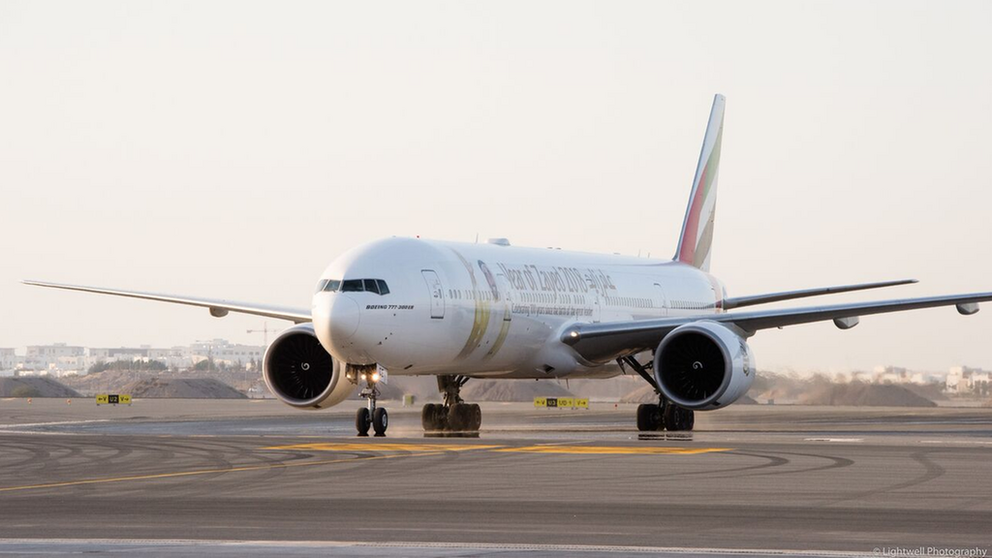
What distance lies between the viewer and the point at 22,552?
1033cm

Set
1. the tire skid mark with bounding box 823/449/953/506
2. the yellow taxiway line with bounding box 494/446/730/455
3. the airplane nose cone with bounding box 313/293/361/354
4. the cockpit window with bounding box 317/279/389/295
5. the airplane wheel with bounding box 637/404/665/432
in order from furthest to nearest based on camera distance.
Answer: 1. the airplane wheel with bounding box 637/404/665/432
2. the cockpit window with bounding box 317/279/389/295
3. the airplane nose cone with bounding box 313/293/361/354
4. the yellow taxiway line with bounding box 494/446/730/455
5. the tire skid mark with bounding box 823/449/953/506

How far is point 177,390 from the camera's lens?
6881 centimetres

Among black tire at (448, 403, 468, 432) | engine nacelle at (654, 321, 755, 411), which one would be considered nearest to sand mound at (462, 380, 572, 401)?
black tire at (448, 403, 468, 432)

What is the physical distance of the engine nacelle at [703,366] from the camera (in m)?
29.4

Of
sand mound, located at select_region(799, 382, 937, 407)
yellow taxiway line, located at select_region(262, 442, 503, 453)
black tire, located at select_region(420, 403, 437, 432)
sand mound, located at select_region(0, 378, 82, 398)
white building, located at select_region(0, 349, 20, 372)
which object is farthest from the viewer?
white building, located at select_region(0, 349, 20, 372)

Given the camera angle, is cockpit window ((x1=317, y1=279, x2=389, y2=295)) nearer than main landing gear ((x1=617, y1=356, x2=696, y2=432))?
Yes

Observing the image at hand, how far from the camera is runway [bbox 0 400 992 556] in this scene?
439 inches

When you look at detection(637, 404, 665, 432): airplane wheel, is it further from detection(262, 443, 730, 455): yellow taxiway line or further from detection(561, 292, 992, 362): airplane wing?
detection(262, 443, 730, 455): yellow taxiway line

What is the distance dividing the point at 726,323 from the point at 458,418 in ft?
18.7

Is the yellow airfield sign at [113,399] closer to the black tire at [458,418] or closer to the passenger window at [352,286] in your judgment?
the black tire at [458,418]

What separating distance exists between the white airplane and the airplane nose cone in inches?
0.9

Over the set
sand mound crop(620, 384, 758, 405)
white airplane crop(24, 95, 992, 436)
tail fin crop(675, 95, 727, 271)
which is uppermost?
tail fin crop(675, 95, 727, 271)

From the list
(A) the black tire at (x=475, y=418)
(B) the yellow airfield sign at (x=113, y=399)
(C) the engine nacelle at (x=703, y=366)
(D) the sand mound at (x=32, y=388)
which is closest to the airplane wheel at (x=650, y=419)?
(C) the engine nacelle at (x=703, y=366)

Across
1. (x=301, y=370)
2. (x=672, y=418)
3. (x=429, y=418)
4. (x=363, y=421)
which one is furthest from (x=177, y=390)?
(x=363, y=421)
